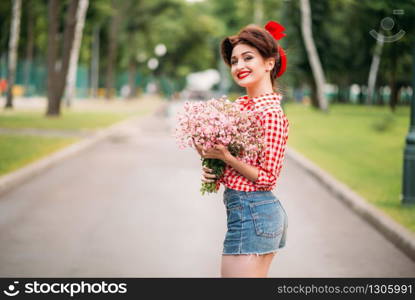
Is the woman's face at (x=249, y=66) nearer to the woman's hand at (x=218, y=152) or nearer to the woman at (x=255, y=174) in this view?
the woman at (x=255, y=174)

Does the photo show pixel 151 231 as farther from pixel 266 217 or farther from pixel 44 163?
pixel 44 163

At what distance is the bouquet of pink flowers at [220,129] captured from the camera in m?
3.15

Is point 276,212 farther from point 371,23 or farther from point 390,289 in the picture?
point 371,23

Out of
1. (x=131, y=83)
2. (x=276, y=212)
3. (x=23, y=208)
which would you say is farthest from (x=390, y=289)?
(x=131, y=83)

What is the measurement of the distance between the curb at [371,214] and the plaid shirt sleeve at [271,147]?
387 cm

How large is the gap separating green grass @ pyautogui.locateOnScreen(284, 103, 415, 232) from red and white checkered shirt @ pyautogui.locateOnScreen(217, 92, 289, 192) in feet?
15.0

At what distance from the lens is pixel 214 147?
3.17 metres

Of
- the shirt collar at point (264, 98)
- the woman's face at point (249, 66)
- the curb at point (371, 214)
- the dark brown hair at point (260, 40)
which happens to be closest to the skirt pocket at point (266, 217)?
the shirt collar at point (264, 98)

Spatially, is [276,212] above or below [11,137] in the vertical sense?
above

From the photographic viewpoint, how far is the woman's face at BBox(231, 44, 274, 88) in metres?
3.31

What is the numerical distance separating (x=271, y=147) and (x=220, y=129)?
25cm

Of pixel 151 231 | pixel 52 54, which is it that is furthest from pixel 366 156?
pixel 52 54

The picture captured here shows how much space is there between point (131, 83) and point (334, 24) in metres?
23.9

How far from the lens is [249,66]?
3.30m
